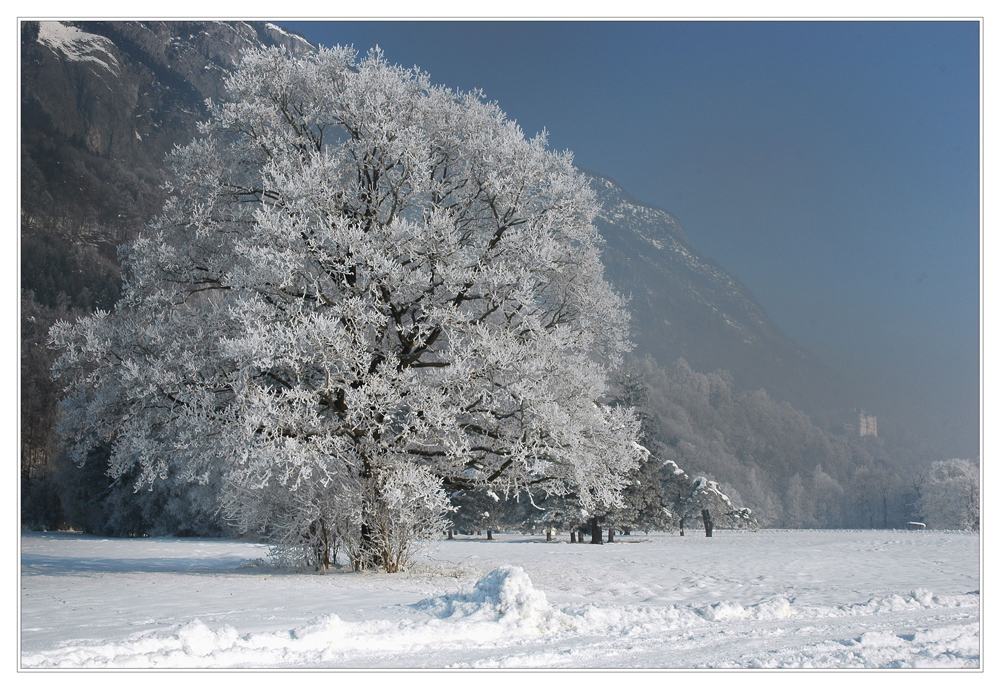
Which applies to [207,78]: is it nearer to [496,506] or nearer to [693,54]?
[496,506]

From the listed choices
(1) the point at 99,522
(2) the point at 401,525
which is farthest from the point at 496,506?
(2) the point at 401,525

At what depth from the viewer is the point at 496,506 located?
42.2 m

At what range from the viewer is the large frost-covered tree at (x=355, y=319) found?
1039cm

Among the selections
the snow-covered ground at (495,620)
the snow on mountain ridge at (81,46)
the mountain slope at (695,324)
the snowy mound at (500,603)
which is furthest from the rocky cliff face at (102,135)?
the mountain slope at (695,324)

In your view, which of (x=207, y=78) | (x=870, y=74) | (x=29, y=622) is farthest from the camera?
(x=207, y=78)

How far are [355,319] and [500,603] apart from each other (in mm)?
5131

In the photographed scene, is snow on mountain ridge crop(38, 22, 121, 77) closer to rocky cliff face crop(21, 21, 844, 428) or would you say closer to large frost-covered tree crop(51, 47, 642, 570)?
rocky cliff face crop(21, 21, 844, 428)

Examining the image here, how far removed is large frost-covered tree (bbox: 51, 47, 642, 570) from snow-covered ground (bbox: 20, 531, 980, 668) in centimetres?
170

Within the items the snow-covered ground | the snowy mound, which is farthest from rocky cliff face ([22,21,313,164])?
the snowy mound

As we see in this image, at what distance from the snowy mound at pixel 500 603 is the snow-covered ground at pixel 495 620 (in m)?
0.02

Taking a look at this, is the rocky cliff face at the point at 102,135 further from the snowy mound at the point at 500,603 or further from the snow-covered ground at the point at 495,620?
the snowy mound at the point at 500,603

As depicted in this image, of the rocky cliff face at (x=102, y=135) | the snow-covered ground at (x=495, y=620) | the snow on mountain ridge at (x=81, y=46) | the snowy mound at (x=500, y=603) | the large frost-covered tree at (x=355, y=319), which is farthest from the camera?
the rocky cliff face at (x=102, y=135)

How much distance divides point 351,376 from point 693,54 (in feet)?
29.1

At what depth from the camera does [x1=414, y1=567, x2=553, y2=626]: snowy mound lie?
21.6 feet
